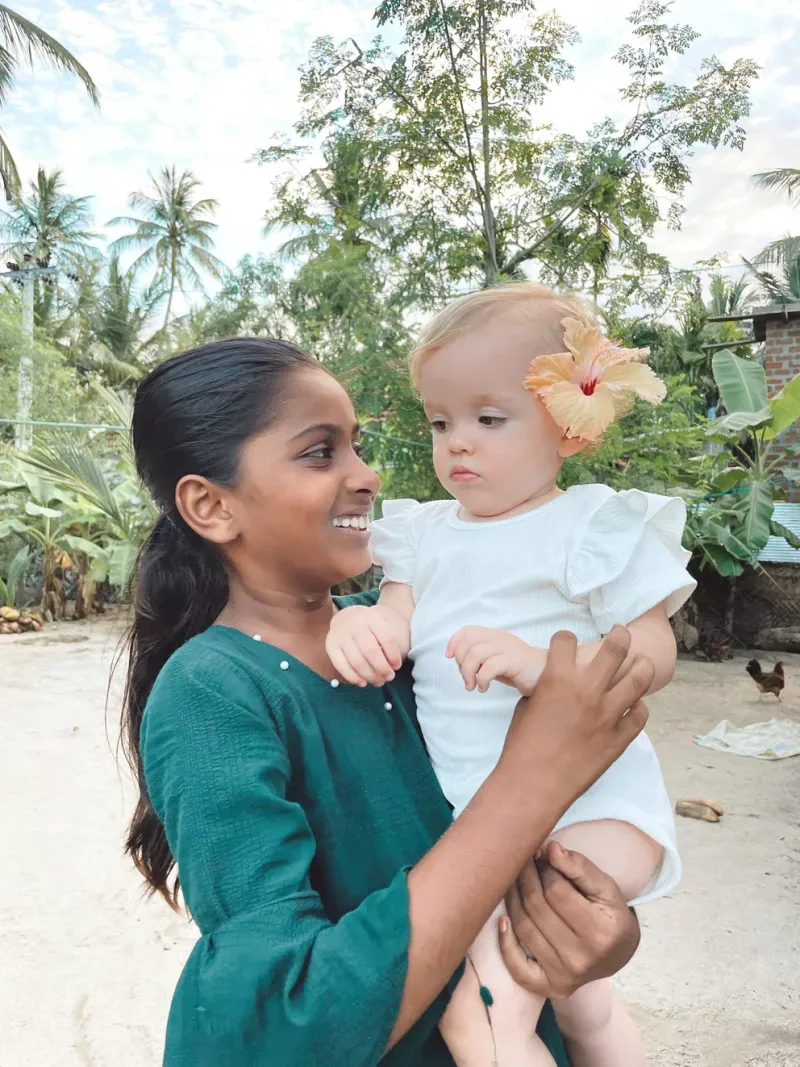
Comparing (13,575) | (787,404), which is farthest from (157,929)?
(13,575)

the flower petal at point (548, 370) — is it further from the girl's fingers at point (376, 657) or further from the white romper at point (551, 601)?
the girl's fingers at point (376, 657)

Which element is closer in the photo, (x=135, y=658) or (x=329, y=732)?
(x=329, y=732)

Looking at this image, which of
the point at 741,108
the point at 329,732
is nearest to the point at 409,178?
the point at 741,108

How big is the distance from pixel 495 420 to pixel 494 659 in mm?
369

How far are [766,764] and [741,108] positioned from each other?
685cm

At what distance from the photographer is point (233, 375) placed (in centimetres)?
113

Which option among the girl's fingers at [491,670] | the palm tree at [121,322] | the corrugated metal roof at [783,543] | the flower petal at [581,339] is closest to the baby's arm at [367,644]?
the girl's fingers at [491,670]

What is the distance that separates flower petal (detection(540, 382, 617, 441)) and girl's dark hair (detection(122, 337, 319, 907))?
0.35 metres

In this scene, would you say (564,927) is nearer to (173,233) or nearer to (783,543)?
(783,543)

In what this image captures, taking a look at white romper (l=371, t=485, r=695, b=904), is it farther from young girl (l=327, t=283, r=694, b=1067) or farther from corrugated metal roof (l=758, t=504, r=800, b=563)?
corrugated metal roof (l=758, t=504, r=800, b=563)

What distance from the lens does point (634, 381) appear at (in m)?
1.19

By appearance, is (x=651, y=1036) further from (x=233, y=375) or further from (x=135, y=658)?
(x=233, y=375)

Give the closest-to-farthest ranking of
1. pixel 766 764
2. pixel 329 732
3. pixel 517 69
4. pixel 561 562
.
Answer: pixel 329 732 → pixel 561 562 → pixel 766 764 → pixel 517 69

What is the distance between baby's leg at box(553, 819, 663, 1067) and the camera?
1.00m
